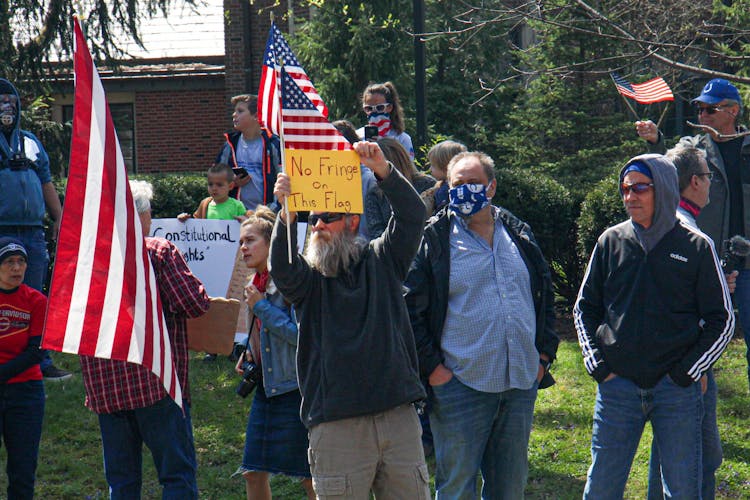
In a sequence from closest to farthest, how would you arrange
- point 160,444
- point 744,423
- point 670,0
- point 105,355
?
point 105,355, point 160,444, point 744,423, point 670,0

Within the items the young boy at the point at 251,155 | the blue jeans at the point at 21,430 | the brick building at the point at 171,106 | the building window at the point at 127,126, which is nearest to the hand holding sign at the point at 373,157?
the blue jeans at the point at 21,430

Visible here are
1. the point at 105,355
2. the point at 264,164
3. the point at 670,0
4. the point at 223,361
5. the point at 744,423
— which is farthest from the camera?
the point at 670,0

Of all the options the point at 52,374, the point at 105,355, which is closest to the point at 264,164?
the point at 52,374

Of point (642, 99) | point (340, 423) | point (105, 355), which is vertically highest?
point (642, 99)

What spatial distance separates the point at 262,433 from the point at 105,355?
1404mm

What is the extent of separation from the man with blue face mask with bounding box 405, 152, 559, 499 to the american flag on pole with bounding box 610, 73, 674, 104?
2314mm

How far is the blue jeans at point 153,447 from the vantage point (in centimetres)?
489

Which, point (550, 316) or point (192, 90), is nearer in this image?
point (550, 316)

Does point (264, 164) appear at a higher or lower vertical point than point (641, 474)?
higher

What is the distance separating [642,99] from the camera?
6.66m

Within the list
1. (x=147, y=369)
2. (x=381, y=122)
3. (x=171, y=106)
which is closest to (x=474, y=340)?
(x=147, y=369)

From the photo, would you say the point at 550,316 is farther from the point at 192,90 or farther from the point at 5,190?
the point at 192,90

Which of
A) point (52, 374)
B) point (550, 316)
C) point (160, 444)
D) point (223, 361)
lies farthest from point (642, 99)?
point (52, 374)

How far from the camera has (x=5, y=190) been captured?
7.80 metres
